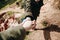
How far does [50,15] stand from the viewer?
604 cm

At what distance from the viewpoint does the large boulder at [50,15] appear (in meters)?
5.84

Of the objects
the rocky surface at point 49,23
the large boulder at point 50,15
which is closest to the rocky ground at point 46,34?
the rocky surface at point 49,23

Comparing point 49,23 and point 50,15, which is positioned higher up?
point 50,15

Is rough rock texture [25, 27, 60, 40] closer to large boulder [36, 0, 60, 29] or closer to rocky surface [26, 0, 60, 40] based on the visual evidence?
rocky surface [26, 0, 60, 40]

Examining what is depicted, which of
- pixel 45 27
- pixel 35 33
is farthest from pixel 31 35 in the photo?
pixel 45 27

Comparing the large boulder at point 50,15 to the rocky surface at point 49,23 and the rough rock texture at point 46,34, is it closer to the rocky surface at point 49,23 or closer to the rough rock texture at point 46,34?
the rocky surface at point 49,23

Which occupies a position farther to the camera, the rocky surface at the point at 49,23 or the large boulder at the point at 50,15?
the large boulder at the point at 50,15

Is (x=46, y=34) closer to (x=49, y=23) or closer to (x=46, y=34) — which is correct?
(x=46, y=34)

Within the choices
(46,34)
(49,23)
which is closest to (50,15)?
(49,23)

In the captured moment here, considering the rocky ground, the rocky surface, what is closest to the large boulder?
the rocky surface

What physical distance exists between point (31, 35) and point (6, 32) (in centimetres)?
397

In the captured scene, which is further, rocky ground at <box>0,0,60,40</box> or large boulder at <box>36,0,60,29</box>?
large boulder at <box>36,0,60,29</box>

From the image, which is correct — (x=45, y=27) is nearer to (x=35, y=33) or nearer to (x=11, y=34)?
(x=35, y=33)

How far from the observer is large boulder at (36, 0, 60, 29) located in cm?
584
